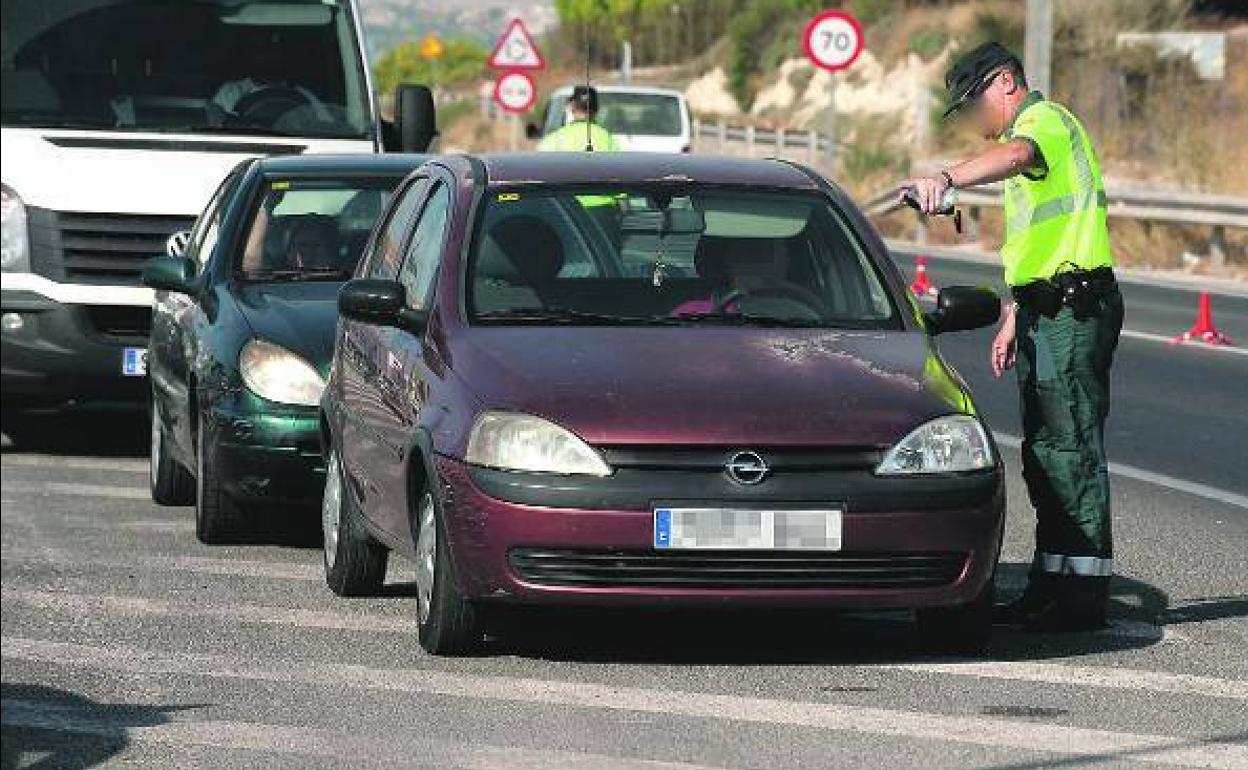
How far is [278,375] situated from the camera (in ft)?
41.7

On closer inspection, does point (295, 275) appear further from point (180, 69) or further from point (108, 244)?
point (180, 69)

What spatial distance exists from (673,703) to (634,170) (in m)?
2.56

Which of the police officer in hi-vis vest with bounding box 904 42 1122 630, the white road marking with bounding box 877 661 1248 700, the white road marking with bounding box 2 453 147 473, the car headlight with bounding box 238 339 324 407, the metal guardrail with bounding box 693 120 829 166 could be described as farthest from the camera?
the metal guardrail with bounding box 693 120 829 166

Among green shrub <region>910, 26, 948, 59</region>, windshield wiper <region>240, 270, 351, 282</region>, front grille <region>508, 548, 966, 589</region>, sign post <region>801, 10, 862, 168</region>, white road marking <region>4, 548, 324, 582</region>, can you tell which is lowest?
green shrub <region>910, 26, 948, 59</region>

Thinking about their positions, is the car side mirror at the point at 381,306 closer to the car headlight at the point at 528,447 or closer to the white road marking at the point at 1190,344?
the car headlight at the point at 528,447

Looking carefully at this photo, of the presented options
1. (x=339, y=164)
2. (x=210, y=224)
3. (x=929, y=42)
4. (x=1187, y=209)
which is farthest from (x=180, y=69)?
(x=929, y=42)

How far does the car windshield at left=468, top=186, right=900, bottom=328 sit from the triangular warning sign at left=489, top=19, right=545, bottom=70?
35154mm

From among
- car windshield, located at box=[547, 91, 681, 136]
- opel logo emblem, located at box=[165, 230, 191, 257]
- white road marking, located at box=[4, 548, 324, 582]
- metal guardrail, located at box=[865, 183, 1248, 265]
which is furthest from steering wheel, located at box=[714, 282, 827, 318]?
car windshield, located at box=[547, 91, 681, 136]

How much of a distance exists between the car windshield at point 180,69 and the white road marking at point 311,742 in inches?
365

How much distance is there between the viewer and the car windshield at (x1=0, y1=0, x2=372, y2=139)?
17531 millimetres

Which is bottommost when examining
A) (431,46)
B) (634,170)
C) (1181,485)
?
(431,46)

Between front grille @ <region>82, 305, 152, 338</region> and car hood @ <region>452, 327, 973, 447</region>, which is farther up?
car hood @ <region>452, 327, 973, 447</region>

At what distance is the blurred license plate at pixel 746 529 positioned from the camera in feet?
30.3

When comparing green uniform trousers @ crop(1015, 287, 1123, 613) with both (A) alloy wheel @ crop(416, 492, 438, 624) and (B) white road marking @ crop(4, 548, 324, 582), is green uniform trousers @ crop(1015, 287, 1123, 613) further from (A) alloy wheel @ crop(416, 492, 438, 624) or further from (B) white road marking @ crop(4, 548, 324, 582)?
(B) white road marking @ crop(4, 548, 324, 582)
